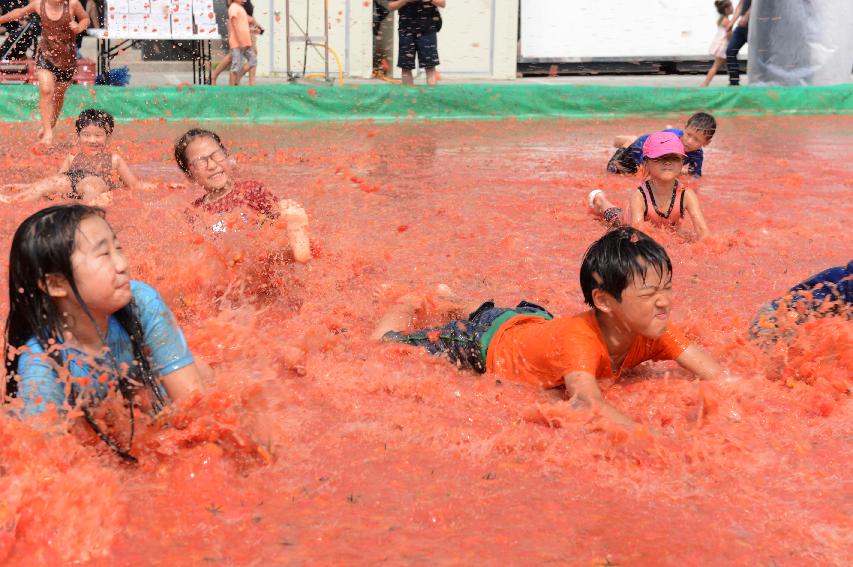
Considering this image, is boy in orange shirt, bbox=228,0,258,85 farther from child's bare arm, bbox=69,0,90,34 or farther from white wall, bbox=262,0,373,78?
child's bare arm, bbox=69,0,90,34

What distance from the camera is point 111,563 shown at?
253 cm

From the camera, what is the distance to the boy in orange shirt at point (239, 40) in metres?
13.6

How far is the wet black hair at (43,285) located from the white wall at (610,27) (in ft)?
51.7

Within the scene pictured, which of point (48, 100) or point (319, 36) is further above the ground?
point (319, 36)

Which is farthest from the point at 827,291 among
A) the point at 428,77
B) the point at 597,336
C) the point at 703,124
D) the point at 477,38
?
the point at 477,38

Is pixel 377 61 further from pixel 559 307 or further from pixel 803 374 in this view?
pixel 803 374

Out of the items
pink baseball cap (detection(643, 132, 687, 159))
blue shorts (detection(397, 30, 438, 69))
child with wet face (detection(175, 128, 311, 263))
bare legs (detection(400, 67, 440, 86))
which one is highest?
blue shorts (detection(397, 30, 438, 69))

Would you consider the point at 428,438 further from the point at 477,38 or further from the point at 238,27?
the point at 477,38

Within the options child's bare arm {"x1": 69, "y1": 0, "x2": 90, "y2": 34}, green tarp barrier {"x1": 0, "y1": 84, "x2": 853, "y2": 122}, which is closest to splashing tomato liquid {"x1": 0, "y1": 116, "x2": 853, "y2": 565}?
child's bare arm {"x1": 69, "y1": 0, "x2": 90, "y2": 34}

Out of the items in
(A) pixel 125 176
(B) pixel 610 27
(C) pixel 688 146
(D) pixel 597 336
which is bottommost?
(D) pixel 597 336

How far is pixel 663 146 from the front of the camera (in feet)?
20.3

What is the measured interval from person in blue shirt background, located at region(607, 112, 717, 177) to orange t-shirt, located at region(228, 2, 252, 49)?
6.52 meters

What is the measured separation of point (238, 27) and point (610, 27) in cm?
730

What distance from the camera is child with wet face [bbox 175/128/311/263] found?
5.16 metres
